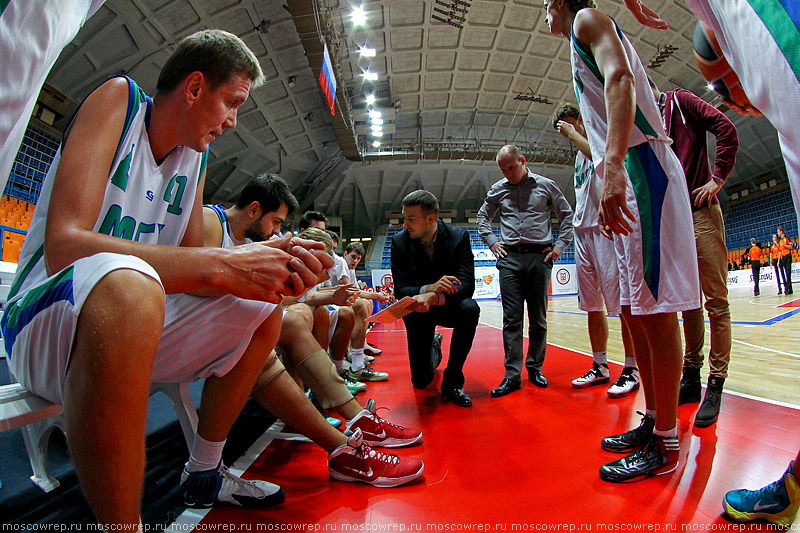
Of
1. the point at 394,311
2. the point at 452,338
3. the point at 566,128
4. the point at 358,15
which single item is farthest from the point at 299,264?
the point at 358,15

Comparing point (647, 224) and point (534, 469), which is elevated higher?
point (647, 224)

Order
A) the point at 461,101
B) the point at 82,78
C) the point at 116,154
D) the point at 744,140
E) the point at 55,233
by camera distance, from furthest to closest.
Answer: the point at 744,140
the point at 461,101
the point at 82,78
the point at 116,154
the point at 55,233

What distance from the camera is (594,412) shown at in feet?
6.10

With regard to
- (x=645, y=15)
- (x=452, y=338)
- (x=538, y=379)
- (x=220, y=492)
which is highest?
(x=645, y=15)

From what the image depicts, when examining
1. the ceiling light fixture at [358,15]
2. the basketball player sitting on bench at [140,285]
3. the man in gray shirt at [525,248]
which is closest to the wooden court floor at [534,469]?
the basketball player sitting on bench at [140,285]

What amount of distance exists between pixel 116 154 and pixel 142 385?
2.05ft

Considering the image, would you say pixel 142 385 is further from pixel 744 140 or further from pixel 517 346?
pixel 744 140

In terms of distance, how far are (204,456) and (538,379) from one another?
6.60ft

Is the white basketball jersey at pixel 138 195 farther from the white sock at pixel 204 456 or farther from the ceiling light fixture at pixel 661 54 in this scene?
the ceiling light fixture at pixel 661 54

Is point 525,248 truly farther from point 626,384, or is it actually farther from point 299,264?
point 299,264

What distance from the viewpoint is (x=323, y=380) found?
1.52 metres

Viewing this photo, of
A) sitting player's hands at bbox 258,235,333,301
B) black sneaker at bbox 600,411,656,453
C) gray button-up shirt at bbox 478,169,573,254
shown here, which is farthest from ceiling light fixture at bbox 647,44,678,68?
sitting player's hands at bbox 258,235,333,301

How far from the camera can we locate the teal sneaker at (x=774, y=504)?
900 millimetres

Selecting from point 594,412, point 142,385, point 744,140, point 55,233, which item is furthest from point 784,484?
point 744,140
